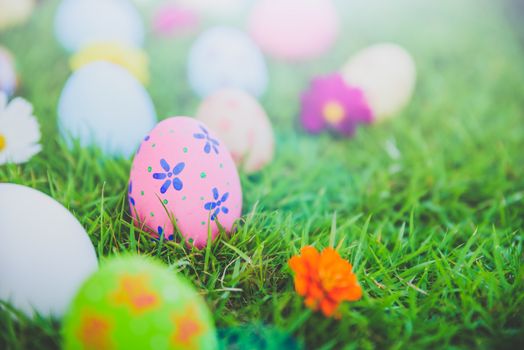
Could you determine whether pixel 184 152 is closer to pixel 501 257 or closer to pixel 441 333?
pixel 441 333

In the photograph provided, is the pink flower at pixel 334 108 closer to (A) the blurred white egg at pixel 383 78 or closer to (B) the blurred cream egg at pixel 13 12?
(A) the blurred white egg at pixel 383 78

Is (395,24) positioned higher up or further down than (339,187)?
higher up

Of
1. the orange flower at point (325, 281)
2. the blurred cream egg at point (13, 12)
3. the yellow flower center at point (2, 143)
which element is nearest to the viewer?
the orange flower at point (325, 281)

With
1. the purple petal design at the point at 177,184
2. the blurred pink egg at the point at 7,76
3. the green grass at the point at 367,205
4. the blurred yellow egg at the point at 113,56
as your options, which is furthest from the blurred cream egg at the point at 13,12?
the purple petal design at the point at 177,184

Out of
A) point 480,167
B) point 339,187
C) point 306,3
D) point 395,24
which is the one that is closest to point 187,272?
point 339,187

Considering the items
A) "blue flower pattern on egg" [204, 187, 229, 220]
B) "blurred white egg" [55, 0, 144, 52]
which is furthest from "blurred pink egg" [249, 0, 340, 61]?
"blue flower pattern on egg" [204, 187, 229, 220]

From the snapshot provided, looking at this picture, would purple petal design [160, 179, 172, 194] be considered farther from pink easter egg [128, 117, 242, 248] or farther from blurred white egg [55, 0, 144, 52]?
blurred white egg [55, 0, 144, 52]
